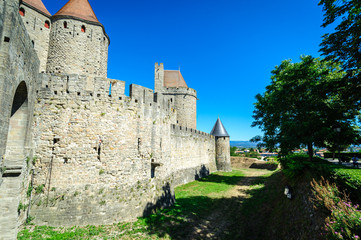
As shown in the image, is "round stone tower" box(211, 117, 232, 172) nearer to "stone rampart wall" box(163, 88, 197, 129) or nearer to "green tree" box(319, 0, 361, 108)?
"stone rampart wall" box(163, 88, 197, 129)

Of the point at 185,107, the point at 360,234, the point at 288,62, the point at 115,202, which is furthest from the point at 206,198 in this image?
the point at 185,107

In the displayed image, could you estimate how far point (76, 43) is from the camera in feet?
40.4

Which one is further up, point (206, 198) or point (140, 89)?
point (140, 89)

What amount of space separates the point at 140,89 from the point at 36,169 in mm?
5887

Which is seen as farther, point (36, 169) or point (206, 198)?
point (206, 198)

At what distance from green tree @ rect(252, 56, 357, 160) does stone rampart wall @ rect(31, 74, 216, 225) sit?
851 centimetres

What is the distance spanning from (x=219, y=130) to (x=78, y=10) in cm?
2379

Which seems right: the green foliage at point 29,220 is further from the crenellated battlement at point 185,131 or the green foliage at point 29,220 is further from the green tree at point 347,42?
the green tree at point 347,42

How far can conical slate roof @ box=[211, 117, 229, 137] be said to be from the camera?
28827 millimetres

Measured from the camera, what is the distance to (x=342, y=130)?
32.7 feet

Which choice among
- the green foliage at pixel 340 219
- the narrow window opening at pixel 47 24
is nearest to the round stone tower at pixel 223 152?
the green foliage at pixel 340 219

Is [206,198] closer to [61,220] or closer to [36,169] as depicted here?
[61,220]

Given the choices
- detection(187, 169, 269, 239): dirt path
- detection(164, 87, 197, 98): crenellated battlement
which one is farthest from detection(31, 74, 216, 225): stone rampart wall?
detection(164, 87, 197, 98): crenellated battlement

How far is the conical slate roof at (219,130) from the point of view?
28827mm
